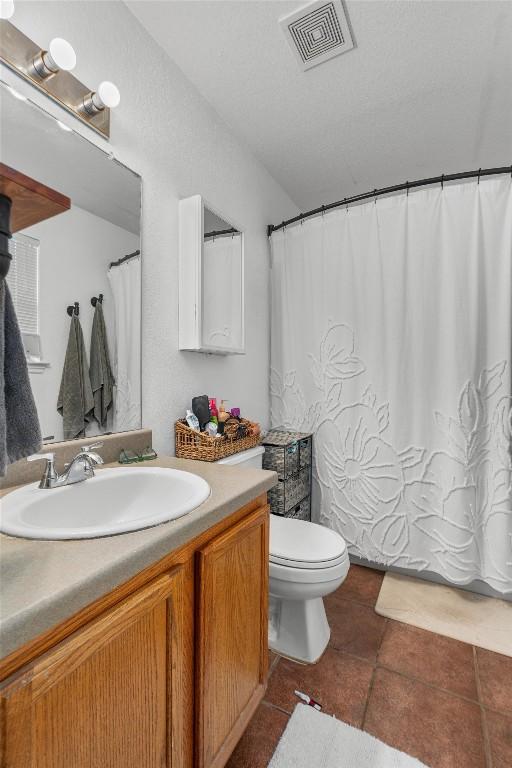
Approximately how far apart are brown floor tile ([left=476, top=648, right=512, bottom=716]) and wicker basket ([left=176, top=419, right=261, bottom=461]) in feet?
4.22

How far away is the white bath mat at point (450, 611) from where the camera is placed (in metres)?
1.63

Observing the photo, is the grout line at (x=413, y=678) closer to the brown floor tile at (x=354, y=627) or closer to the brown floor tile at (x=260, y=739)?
the brown floor tile at (x=354, y=627)

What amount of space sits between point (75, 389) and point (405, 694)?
5.15ft

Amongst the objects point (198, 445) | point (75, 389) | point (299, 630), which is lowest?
point (299, 630)

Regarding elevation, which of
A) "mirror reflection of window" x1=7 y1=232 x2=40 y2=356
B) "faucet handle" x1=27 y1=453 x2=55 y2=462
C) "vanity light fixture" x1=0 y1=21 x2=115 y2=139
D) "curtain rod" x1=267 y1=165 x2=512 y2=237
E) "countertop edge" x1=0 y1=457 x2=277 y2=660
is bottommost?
"countertop edge" x1=0 y1=457 x2=277 y2=660

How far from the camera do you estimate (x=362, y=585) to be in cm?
203

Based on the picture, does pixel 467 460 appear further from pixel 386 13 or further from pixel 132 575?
pixel 386 13

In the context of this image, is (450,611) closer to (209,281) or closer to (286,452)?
(286,452)

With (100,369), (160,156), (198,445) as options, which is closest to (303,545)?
(198,445)

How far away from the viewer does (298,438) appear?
2102mm

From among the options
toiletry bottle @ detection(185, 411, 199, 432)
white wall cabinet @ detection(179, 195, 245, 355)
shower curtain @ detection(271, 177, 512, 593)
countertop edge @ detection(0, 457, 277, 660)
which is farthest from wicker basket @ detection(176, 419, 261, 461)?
shower curtain @ detection(271, 177, 512, 593)

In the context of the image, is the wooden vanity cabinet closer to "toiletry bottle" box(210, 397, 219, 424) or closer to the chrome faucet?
the chrome faucet

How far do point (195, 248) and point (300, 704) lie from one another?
5.85 ft

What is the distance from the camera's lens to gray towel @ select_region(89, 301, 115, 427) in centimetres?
125
